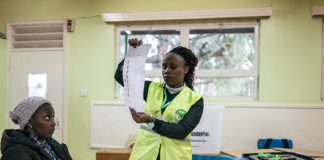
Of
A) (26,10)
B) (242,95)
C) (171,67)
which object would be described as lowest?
(242,95)

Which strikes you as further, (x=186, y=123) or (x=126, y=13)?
(x=126, y=13)

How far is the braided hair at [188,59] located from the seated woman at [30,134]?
70 centimetres

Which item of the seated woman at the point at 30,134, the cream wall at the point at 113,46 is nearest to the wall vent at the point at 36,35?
the cream wall at the point at 113,46

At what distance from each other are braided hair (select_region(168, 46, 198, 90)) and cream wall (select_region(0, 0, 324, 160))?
7.47ft

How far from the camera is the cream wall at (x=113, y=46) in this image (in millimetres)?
3566

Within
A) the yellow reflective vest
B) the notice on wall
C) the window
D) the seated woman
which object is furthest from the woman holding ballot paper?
the window

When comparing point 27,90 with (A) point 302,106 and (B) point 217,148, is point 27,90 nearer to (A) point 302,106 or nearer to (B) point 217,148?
(B) point 217,148

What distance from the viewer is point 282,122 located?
3547 millimetres

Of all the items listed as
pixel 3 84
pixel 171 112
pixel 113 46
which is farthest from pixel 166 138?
pixel 3 84

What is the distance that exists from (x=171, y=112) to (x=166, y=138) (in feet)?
0.41

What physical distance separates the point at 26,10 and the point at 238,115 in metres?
3.21

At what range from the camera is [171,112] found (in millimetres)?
1384

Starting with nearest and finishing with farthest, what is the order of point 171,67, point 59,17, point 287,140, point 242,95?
point 171,67
point 287,140
point 242,95
point 59,17

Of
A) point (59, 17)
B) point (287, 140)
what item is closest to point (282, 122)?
point (287, 140)
